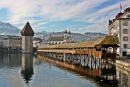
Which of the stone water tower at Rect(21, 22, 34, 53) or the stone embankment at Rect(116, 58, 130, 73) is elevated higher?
the stone water tower at Rect(21, 22, 34, 53)

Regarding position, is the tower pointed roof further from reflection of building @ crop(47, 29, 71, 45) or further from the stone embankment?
the stone embankment

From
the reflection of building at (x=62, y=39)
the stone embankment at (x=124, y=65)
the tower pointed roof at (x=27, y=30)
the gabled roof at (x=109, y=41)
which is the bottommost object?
the stone embankment at (x=124, y=65)

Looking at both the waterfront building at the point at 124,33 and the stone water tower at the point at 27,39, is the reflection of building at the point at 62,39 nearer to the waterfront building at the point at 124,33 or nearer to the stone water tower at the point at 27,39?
the stone water tower at the point at 27,39

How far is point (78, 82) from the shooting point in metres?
29.6

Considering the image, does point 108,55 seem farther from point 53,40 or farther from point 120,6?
point 53,40

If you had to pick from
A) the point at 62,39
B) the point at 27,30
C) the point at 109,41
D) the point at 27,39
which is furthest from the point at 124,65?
the point at 62,39

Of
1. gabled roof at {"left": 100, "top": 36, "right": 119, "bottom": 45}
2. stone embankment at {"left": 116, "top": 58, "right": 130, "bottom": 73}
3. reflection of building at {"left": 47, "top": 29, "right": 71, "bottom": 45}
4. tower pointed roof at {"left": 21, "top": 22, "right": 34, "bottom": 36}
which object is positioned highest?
tower pointed roof at {"left": 21, "top": 22, "right": 34, "bottom": 36}

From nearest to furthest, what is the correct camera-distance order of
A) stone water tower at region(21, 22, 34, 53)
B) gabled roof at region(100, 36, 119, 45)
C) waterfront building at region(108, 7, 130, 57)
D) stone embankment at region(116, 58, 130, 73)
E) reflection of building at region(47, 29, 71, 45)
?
gabled roof at region(100, 36, 119, 45)
stone embankment at region(116, 58, 130, 73)
waterfront building at region(108, 7, 130, 57)
stone water tower at region(21, 22, 34, 53)
reflection of building at region(47, 29, 71, 45)

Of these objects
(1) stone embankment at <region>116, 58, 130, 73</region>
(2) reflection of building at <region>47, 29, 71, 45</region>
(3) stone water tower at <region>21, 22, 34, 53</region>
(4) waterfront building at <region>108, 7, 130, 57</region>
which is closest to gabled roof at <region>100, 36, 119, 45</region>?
(1) stone embankment at <region>116, 58, 130, 73</region>

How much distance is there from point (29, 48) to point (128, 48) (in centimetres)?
8591

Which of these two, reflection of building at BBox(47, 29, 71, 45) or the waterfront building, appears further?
reflection of building at BBox(47, 29, 71, 45)

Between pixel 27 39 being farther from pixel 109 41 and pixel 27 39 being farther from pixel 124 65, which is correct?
pixel 109 41

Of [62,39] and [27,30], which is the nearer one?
[27,30]

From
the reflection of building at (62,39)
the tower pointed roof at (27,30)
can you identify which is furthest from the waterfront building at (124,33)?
the reflection of building at (62,39)
